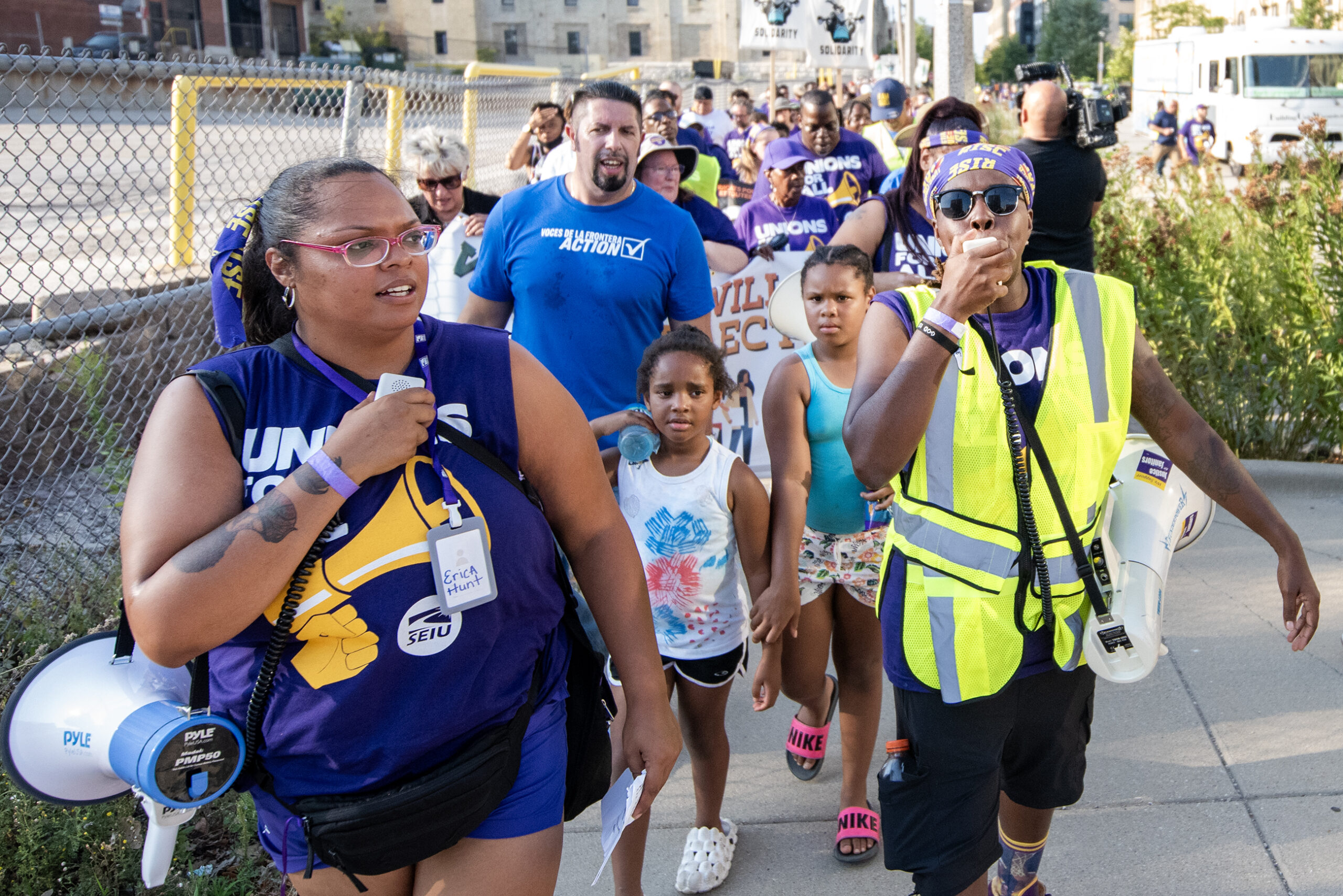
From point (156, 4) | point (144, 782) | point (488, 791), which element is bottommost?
point (488, 791)

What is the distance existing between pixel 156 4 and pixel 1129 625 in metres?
49.1

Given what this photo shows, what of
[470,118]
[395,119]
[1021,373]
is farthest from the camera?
[470,118]

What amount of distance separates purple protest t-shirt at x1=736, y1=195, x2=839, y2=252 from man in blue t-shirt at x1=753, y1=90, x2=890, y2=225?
22cm

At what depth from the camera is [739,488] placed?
3041 millimetres

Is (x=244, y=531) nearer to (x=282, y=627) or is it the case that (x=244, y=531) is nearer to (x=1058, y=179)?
(x=282, y=627)

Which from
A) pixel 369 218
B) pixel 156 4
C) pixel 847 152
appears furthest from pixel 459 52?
pixel 369 218

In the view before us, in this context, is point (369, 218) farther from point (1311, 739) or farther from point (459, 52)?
point (459, 52)

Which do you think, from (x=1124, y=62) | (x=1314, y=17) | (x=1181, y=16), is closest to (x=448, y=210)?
(x=1314, y=17)

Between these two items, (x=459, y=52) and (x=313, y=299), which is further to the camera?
(x=459, y=52)

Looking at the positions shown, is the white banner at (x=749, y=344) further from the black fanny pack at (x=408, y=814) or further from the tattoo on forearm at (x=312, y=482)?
the tattoo on forearm at (x=312, y=482)

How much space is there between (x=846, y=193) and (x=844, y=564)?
11.4ft

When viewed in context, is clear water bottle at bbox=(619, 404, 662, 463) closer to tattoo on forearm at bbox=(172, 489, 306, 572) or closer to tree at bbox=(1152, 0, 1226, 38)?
tattoo on forearm at bbox=(172, 489, 306, 572)

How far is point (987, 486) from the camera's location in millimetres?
2166

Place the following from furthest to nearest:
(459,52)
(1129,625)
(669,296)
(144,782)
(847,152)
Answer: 1. (459,52)
2. (847,152)
3. (669,296)
4. (1129,625)
5. (144,782)
